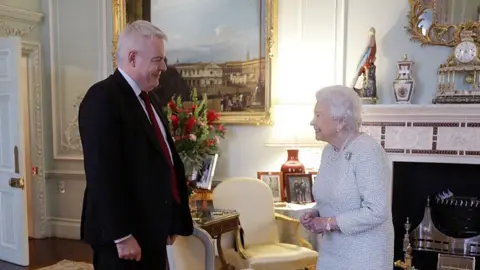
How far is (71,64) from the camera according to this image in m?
4.86

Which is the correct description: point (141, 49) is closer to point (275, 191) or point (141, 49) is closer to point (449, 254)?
point (275, 191)

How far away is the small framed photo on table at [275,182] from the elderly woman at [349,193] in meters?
1.84

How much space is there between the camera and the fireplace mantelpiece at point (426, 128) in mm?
3297

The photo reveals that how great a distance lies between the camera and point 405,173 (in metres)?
3.80

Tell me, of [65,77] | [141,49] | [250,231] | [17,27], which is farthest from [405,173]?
[17,27]

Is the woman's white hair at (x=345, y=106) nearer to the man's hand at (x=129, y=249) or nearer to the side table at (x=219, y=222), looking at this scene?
the man's hand at (x=129, y=249)

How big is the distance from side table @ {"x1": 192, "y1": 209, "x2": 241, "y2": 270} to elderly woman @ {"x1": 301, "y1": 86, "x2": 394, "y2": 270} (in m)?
1.09

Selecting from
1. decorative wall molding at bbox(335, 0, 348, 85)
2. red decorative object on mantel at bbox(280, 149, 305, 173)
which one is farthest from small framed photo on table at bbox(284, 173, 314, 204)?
decorative wall molding at bbox(335, 0, 348, 85)

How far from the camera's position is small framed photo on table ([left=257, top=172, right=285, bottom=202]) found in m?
3.85

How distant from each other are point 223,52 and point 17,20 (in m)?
2.27

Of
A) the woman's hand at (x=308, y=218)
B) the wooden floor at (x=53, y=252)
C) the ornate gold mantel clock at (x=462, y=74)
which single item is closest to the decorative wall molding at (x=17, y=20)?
the wooden floor at (x=53, y=252)

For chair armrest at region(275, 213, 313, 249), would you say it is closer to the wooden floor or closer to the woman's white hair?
the woman's white hair

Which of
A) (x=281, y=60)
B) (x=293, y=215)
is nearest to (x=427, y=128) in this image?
(x=293, y=215)

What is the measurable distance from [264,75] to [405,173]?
1.54m
